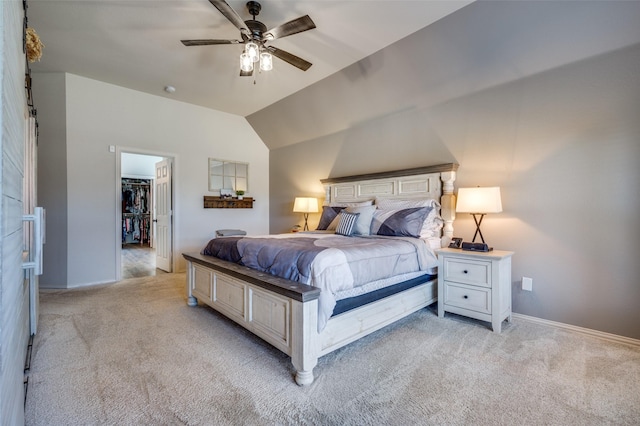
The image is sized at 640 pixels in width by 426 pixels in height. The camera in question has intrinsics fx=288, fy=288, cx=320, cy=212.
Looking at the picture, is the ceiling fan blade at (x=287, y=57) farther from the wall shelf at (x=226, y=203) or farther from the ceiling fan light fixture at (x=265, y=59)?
the wall shelf at (x=226, y=203)

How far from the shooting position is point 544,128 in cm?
270

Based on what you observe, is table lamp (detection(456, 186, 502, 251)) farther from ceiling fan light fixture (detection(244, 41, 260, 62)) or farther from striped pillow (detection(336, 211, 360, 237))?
ceiling fan light fixture (detection(244, 41, 260, 62))

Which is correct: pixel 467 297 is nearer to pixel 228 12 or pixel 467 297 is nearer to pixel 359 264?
pixel 359 264

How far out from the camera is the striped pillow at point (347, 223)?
339 cm

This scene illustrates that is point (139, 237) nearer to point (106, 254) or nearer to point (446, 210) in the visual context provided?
point (106, 254)

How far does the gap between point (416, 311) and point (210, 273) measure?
210 cm

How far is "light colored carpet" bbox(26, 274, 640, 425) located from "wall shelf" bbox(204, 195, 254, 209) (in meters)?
2.72

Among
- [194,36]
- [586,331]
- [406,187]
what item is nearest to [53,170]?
[194,36]

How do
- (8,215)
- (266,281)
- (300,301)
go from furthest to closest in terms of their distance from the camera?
(266,281) < (300,301) < (8,215)

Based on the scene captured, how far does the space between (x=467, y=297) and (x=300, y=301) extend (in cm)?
178

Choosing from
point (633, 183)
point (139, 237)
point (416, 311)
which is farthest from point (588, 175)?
point (139, 237)

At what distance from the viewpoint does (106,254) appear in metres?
4.14

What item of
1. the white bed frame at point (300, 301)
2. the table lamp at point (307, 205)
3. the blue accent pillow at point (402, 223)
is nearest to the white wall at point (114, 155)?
the table lamp at point (307, 205)

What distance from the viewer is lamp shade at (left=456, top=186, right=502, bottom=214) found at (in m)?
2.73
